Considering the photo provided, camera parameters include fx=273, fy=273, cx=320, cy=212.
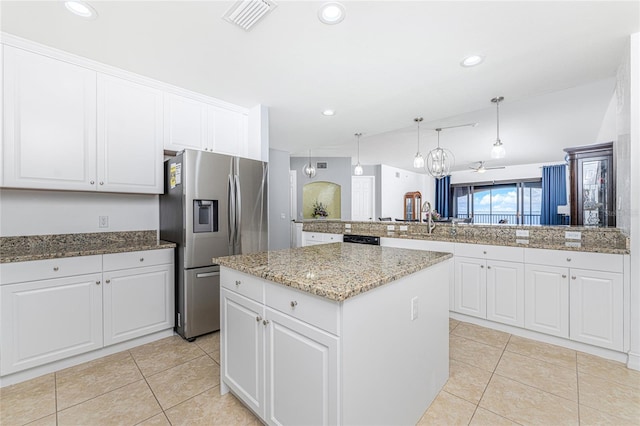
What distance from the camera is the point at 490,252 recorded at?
2783 mm

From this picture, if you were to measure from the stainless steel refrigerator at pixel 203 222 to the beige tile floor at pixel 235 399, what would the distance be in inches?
14.5

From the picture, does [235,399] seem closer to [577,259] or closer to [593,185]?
[577,259]

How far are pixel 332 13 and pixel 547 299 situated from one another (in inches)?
116

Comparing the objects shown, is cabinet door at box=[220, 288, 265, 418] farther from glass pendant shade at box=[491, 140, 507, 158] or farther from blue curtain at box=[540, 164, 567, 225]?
blue curtain at box=[540, 164, 567, 225]

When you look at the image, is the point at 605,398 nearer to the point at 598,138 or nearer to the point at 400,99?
the point at 400,99

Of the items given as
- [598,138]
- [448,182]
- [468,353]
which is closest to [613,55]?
[468,353]

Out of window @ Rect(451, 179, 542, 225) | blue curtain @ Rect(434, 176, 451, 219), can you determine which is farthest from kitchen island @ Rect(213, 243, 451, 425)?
blue curtain @ Rect(434, 176, 451, 219)

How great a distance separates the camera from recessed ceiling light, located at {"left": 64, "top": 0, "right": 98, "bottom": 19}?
5.53 feet

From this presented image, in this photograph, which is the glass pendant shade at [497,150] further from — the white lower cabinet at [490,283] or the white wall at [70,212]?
the white wall at [70,212]

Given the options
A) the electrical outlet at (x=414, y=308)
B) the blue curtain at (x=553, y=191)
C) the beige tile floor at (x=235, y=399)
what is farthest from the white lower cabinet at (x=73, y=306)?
the blue curtain at (x=553, y=191)

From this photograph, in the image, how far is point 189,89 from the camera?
284 centimetres

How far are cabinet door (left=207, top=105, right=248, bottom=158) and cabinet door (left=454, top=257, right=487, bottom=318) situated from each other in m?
2.85

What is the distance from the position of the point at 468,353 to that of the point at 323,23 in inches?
110

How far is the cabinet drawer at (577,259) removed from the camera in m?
2.19
